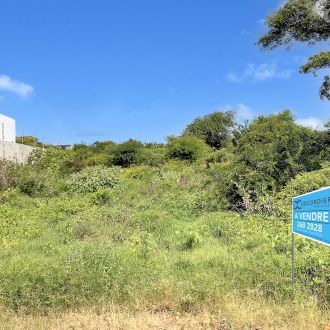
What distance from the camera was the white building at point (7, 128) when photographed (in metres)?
30.2

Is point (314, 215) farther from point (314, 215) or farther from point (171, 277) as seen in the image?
point (171, 277)

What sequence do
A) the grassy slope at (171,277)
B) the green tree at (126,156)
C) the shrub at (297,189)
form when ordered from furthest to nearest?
the green tree at (126,156) → the shrub at (297,189) → the grassy slope at (171,277)


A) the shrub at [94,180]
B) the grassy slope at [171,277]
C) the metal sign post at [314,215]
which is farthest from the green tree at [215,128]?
the metal sign post at [314,215]

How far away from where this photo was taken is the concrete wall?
2138 centimetres

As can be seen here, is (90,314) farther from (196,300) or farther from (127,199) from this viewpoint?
(127,199)

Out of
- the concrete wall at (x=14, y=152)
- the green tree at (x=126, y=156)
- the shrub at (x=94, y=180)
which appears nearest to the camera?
the shrub at (x=94, y=180)

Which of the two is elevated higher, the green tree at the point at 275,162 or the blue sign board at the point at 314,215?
the green tree at the point at 275,162

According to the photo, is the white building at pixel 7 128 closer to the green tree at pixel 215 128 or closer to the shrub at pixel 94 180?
the shrub at pixel 94 180

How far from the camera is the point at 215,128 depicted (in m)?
38.8

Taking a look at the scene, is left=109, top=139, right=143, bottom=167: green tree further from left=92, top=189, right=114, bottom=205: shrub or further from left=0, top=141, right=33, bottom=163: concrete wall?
left=92, top=189, right=114, bottom=205: shrub

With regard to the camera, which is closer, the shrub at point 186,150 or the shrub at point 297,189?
the shrub at point 297,189

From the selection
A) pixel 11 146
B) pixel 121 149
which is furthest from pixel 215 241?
pixel 121 149

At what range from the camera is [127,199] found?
15891mm

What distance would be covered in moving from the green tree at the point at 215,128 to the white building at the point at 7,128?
50.9 feet
